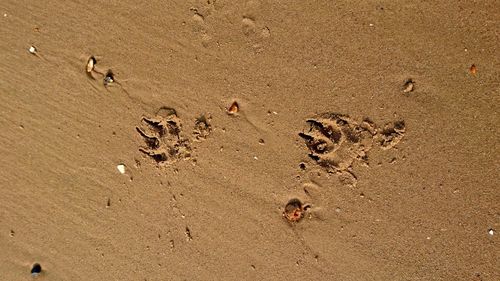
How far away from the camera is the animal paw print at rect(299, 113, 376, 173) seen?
2793mm

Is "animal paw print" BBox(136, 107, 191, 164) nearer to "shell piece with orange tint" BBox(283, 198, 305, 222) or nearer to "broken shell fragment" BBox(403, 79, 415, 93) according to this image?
"shell piece with orange tint" BBox(283, 198, 305, 222)

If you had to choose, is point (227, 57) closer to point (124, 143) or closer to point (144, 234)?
point (124, 143)

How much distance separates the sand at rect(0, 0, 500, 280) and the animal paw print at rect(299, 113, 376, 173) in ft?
0.03

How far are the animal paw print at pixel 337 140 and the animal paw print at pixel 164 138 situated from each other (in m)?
0.87

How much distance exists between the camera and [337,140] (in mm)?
2820

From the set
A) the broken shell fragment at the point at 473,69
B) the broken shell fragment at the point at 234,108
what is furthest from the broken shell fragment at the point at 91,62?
the broken shell fragment at the point at 473,69

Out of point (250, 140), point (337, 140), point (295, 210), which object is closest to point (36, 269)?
point (250, 140)

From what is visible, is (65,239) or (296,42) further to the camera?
(65,239)

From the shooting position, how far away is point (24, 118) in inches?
118

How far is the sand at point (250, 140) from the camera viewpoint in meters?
2.72

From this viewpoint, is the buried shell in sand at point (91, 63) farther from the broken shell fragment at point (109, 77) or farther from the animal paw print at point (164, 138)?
the animal paw print at point (164, 138)

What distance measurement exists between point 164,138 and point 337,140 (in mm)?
1226

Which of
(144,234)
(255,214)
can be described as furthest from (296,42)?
(144,234)

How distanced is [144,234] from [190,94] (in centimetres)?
108
